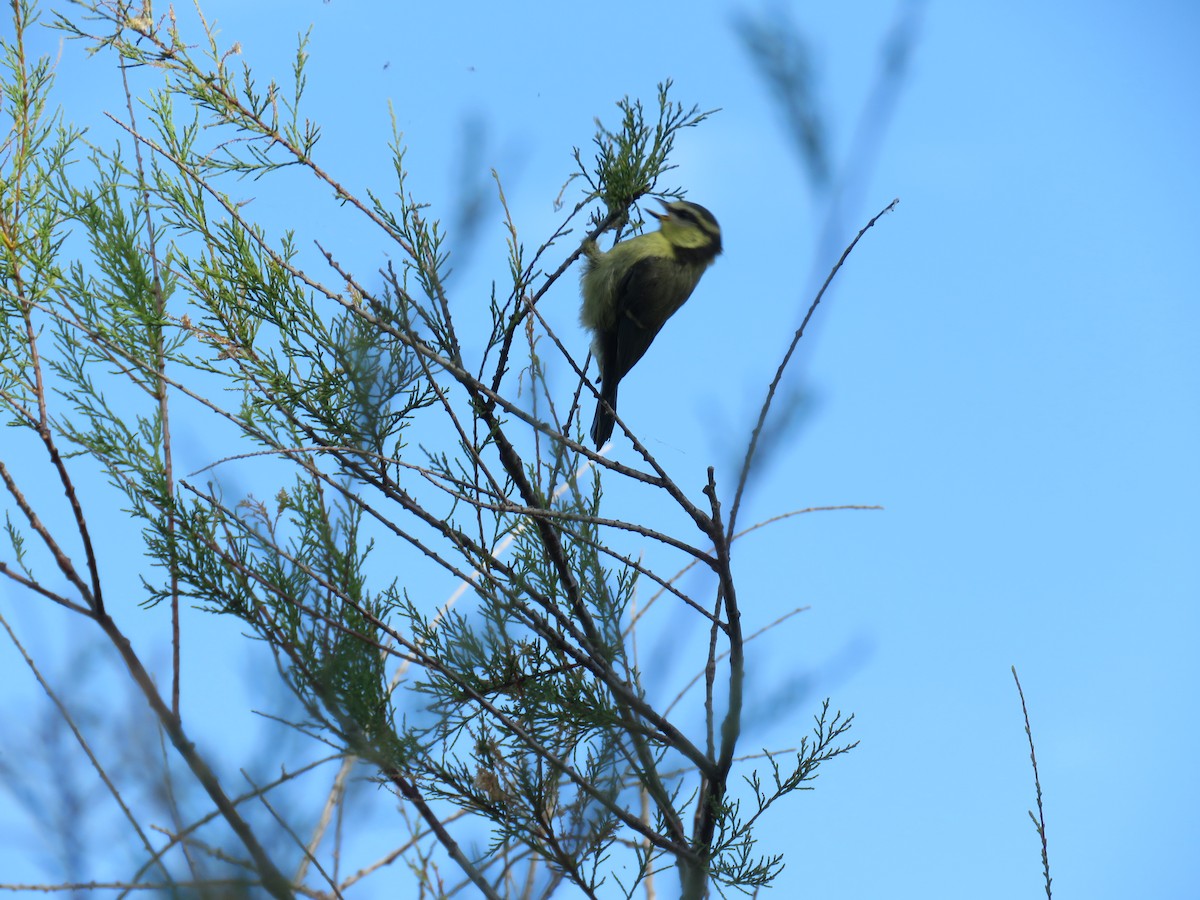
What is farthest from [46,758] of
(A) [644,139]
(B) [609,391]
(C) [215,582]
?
(B) [609,391]

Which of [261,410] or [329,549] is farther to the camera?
[261,410]

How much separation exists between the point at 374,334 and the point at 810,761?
132cm

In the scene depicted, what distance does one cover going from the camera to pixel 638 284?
4816mm

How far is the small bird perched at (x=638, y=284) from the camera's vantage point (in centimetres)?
480

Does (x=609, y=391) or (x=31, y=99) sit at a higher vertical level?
(x=609, y=391)

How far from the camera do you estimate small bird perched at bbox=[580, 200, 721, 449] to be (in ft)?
→ 15.8

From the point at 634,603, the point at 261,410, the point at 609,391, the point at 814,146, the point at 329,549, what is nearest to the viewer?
the point at 814,146

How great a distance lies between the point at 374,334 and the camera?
2395mm

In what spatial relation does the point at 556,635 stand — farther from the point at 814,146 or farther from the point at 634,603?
the point at 814,146

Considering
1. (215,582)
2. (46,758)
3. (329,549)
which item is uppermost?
(215,582)

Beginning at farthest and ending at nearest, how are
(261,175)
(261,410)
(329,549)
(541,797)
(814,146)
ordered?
(261,175) → (261,410) → (541,797) → (329,549) → (814,146)

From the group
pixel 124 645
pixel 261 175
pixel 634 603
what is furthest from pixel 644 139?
pixel 124 645

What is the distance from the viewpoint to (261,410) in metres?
2.59

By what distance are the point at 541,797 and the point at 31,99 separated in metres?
2.21
